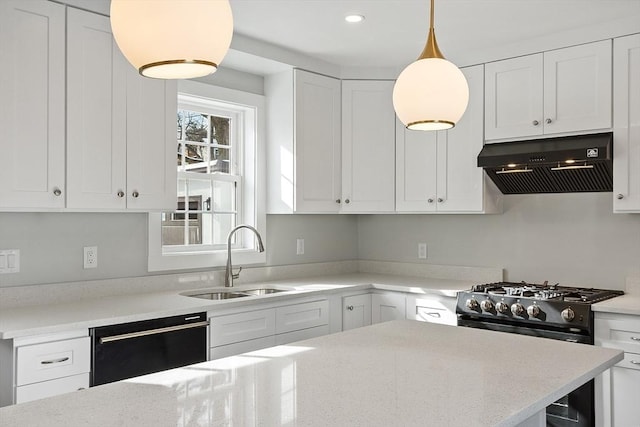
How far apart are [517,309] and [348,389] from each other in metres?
1.96

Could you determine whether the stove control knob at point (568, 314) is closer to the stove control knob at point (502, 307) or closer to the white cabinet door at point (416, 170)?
the stove control knob at point (502, 307)

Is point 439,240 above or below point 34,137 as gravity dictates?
below

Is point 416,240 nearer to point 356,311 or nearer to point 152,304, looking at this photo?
point 356,311

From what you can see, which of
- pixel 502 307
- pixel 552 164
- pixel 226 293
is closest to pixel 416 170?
pixel 552 164

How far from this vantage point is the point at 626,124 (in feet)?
10.3

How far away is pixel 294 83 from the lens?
152 inches

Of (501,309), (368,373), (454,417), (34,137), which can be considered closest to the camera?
(454,417)

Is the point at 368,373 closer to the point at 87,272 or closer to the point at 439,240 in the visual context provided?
the point at 87,272

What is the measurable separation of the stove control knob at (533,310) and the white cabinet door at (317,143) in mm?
1537

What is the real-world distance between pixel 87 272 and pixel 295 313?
3.86 ft

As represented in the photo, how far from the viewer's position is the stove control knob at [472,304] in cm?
333

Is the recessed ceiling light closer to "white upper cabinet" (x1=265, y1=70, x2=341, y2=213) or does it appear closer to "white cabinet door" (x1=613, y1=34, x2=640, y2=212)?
"white upper cabinet" (x1=265, y1=70, x2=341, y2=213)

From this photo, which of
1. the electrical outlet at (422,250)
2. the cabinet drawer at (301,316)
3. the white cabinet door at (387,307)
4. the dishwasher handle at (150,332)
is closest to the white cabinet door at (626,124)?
the white cabinet door at (387,307)

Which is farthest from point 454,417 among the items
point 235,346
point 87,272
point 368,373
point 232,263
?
point 232,263
